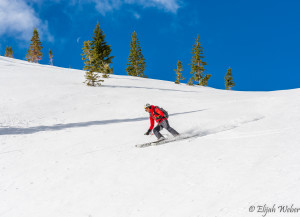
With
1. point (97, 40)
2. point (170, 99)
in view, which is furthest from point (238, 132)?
point (97, 40)

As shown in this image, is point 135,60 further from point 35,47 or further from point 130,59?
point 35,47

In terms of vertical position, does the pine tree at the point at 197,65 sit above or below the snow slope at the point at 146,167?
above

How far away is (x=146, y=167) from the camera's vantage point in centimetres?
731

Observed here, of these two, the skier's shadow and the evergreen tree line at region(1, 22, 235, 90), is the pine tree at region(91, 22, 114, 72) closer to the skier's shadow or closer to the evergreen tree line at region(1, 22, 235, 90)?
the evergreen tree line at region(1, 22, 235, 90)

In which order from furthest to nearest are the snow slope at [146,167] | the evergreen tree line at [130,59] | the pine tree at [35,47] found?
the pine tree at [35,47] → the evergreen tree line at [130,59] → the snow slope at [146,167]

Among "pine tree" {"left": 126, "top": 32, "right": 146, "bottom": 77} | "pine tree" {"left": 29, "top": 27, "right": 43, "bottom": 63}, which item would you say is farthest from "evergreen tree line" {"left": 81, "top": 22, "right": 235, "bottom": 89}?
"pine tree" {"left": 29, "top": 27, "right": 43, "bottom": 63}

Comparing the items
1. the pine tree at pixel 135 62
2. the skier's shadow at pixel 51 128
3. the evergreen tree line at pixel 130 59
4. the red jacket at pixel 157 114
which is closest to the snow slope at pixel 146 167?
the skier's shadow at pixel 51 128

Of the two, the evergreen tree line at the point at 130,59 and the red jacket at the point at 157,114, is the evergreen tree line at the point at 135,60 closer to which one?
the evergreen tree line at the point at 130,59

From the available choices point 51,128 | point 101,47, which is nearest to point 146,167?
point 51,128

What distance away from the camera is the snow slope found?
16.1ft

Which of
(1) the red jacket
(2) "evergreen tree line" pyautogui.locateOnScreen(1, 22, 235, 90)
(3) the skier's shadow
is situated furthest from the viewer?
(2) "evergreen tree line" pyautogui.locateOnScreen(1, 22, 235, 90)

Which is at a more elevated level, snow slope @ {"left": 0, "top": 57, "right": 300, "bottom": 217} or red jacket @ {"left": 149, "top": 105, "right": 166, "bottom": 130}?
red jacket @ {"left": 149, "top": 105, "right": 166, "bottom": 130}

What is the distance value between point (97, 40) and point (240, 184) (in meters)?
43.2

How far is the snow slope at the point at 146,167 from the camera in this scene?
491 cm
